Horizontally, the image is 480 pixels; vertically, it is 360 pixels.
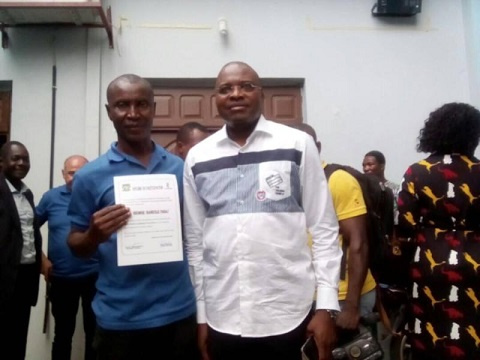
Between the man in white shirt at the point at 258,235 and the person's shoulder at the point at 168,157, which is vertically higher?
the person's shoulder at the point at 168,157

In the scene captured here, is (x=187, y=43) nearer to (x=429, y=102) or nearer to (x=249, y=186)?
(x=429, y=102)

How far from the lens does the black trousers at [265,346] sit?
5.24ft

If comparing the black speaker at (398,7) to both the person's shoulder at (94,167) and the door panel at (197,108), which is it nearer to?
the door panel at (197,108)

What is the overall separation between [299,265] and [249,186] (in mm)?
319

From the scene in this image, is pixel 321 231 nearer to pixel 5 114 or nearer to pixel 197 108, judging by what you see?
pixel 197 108

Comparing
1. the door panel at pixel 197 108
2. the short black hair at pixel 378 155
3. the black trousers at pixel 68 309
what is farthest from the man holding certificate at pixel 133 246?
the short black hair at pixel 378 155

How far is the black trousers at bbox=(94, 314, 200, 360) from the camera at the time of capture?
170 cm

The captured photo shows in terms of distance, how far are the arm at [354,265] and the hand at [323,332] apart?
51 centimetres

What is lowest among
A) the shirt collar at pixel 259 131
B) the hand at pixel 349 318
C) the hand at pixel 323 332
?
the hand at pixel 349 318

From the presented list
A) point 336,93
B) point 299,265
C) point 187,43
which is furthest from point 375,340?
point 187,43

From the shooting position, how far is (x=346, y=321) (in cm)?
210

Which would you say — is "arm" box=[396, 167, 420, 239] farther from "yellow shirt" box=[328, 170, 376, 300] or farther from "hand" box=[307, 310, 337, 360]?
"hand" box=[307, 310, 337, 360]

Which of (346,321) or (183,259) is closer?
(183,259)

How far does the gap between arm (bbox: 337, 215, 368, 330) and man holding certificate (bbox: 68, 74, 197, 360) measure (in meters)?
0.72
